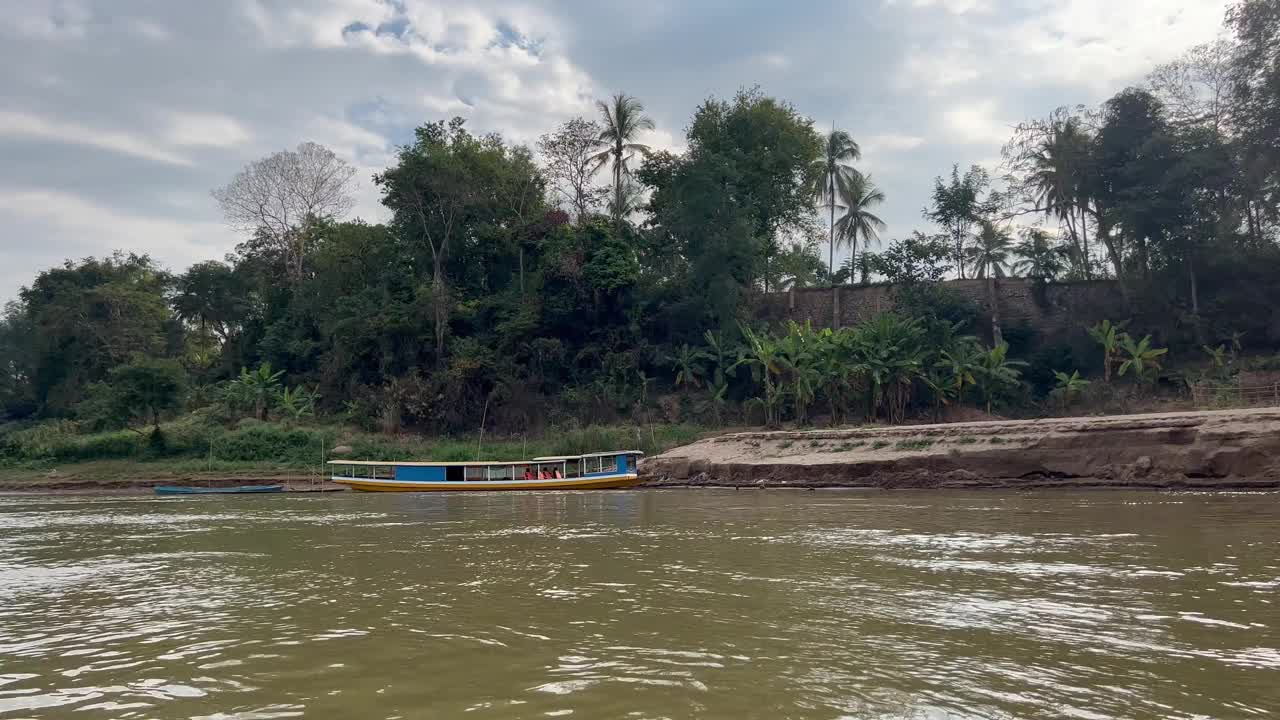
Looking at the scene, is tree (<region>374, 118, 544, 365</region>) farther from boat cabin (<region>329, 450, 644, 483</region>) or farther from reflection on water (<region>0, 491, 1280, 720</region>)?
reflection on water (<region>0, 491, 1280, 720</region>)

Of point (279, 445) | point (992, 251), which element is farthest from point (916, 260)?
point (279, 445)

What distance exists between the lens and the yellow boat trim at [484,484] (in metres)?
24.8

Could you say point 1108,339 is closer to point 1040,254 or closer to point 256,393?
point 1040,254

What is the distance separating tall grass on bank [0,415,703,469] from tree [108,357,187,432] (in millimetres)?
1221

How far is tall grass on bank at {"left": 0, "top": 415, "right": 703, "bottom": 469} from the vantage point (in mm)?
30656

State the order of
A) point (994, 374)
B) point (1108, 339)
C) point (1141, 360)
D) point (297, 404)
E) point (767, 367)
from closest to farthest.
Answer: point (1141, 360)
point (1108, 339)
point (994, 374)
point (767, 367)
point (297, 404)

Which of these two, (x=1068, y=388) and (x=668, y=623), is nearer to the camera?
(x=668, y=623)

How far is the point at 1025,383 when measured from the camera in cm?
2955

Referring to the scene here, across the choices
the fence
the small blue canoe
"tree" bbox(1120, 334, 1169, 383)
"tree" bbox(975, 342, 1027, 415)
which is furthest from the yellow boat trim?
the fence

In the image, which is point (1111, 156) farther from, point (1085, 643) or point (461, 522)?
point (1085, 643)

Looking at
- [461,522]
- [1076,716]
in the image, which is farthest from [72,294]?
[1076,716]

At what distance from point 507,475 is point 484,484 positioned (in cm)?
101

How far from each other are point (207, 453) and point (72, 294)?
21714 millimetres

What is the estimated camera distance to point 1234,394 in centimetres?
2519
